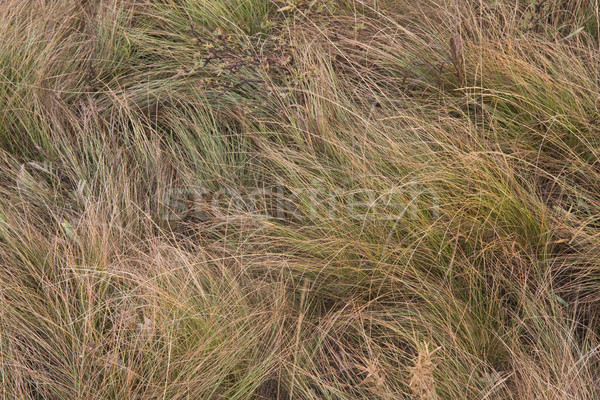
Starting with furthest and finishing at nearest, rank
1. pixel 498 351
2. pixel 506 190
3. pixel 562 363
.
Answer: pixel 506 190, pixel 498 351, pixel 562 363

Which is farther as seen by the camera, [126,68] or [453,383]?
[126,68]

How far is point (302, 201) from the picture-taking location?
2.45 metres

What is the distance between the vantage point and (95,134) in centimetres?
295

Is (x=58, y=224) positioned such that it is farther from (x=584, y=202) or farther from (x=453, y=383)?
(x=584, y=202)

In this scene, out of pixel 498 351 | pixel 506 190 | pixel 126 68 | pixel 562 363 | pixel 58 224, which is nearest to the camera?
pixel 562 363

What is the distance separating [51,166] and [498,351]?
1.98 meters

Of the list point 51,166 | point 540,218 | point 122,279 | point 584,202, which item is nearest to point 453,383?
point 540,218

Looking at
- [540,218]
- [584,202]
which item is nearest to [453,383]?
[540,218]

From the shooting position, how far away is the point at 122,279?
2307mm

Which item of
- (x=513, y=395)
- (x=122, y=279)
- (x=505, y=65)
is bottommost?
(x=513, y=395)

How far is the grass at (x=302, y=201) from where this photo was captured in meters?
2.08

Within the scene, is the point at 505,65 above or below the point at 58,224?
above

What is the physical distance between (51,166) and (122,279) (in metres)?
0.80

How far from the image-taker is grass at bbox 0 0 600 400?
2080 mm
